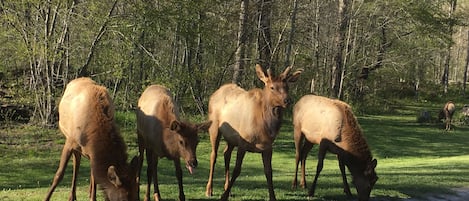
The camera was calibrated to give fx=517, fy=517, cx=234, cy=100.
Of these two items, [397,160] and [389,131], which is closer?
[397,160]

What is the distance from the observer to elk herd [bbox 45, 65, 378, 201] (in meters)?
6.58

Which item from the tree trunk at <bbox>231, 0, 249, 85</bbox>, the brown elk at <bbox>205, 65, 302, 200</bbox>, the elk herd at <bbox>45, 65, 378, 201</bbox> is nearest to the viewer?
the elk herd at <bbox>45, 65, 378, 201</bbox>

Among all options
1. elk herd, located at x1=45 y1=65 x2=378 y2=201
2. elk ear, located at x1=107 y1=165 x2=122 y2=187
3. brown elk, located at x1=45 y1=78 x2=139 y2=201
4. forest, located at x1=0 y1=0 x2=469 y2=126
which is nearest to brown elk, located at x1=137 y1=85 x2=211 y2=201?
elk herd, located at x1=45 y1=65 x2=378 y2=201

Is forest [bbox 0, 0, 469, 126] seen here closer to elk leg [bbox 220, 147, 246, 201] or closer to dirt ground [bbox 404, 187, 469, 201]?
elk leg [bbox 220, 147, 246, 201]

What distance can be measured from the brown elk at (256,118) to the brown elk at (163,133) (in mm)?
1164

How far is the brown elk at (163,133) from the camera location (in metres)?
7.27

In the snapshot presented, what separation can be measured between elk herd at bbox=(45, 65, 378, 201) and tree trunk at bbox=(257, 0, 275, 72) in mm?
13689

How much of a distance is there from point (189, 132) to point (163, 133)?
1.80ft

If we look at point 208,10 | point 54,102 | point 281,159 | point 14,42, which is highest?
point 208,10

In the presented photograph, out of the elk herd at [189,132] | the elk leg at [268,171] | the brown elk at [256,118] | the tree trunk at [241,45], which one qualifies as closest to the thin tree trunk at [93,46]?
the tree trunk at [241,45]

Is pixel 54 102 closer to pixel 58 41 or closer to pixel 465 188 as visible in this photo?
pixel 58 41

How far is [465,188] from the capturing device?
1125cm

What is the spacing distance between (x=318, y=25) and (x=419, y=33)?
27.9 ft

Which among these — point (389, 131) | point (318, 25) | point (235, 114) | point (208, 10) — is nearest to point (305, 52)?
point (318, 25)
